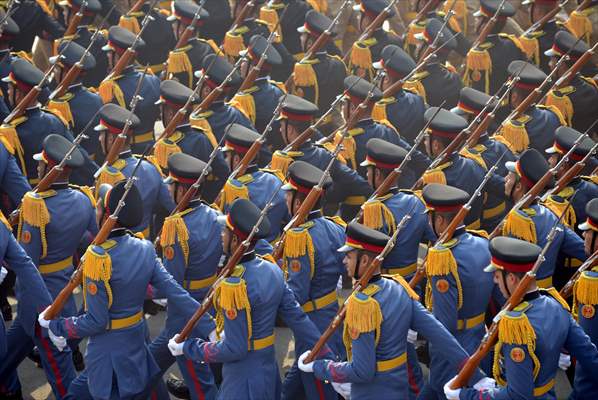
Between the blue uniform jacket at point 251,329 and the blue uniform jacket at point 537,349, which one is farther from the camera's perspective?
the blue uniform jacket at point 251,329

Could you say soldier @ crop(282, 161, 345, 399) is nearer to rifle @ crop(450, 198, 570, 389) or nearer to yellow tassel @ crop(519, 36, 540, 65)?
rifle @ crop(450, 198, 570, 389)

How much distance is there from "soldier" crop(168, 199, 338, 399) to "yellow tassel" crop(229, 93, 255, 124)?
4086 mm

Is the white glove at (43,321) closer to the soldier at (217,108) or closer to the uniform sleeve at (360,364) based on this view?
the uniform sleeve at (360,364)

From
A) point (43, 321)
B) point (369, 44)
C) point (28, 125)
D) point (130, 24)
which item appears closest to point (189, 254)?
point (43, 321)

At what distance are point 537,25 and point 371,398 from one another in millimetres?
6555

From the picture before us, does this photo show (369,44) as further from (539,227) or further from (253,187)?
(539,227)

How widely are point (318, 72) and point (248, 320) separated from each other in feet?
18.4

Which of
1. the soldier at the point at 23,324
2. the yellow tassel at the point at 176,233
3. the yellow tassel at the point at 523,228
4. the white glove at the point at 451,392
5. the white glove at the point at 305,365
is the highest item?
the yellow tassel at the point at 523,228

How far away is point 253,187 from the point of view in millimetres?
10508

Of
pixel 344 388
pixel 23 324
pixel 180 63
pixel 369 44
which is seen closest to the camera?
pixel 344 388

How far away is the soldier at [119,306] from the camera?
8.61m

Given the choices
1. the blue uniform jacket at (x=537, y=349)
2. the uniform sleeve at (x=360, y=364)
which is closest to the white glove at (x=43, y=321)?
the uniform sleeve at (x=360, y=364)

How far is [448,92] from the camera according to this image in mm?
13211

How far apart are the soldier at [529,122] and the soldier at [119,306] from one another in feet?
12.8
